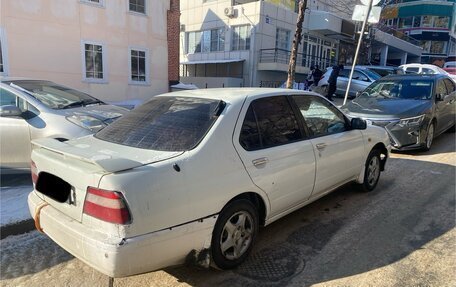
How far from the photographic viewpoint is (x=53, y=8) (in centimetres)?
1340

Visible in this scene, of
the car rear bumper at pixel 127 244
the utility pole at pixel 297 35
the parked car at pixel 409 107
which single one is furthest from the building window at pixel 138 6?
the car rear bumper at pixel 127 244

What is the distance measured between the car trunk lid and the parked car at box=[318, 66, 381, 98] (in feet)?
50.3

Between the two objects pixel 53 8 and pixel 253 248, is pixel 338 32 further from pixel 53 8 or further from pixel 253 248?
pixel 253 248

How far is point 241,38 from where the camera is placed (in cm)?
2483

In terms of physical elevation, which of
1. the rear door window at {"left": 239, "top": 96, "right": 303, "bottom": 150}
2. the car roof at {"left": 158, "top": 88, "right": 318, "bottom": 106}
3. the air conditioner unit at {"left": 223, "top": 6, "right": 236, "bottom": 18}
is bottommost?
the rear door window at {"left": 239, "top": 96, "right": 303, "bottom": 150}

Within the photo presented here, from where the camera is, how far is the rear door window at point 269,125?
10.9ft

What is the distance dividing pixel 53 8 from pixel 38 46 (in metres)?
1.47

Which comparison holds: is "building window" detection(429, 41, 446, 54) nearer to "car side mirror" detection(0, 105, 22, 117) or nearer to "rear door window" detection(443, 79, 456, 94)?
"rear door window" detection(443, 79, 456, 94)

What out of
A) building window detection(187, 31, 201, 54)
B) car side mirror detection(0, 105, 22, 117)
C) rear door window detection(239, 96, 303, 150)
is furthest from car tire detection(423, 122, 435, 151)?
building window detection(187, 31, 201, 54)

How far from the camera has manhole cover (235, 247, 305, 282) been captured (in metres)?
3.21

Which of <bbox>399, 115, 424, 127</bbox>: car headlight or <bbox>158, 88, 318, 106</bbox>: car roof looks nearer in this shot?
<bbox>158, 88, 318, 106</bbox>: car roof

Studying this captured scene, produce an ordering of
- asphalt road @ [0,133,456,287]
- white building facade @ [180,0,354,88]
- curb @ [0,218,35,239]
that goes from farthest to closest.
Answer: white building facade @ [180,0,354,88], curb @ [0,218,35,239], asphalt road @ [0,133,456,287]

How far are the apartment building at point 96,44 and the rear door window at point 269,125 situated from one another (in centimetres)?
1199

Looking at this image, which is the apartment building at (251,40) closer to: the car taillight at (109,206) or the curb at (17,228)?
the curb at (17,228)
